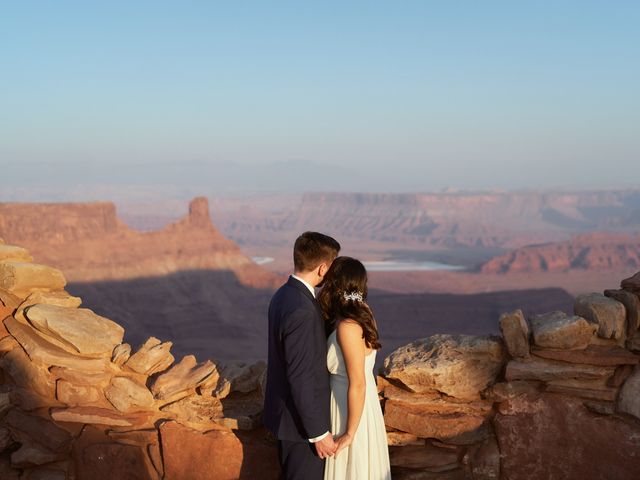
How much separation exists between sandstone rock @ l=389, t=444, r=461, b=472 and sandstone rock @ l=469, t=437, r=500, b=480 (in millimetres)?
88

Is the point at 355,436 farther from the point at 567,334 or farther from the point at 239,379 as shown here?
the point at 567,334

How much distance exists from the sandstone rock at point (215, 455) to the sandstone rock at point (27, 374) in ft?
2.35

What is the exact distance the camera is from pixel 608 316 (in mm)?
3705

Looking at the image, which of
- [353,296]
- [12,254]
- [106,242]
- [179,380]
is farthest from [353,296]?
[106,242]

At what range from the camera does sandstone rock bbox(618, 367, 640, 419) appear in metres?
3.60

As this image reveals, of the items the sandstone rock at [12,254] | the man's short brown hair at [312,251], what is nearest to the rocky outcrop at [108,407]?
the sandstone rock at [12,254]

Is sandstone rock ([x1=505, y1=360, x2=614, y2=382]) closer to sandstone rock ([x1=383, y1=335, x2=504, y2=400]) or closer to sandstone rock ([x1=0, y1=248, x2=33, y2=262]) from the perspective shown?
sandstone rock ([x1=383, y1=335, x2=504, y2=400])

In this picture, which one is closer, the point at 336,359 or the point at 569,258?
the point at 336,359

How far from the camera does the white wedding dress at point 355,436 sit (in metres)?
3.20

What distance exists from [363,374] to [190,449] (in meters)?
1.25

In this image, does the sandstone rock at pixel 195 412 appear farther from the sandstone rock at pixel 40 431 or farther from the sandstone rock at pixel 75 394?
the sandstone rock at pixel 40 431

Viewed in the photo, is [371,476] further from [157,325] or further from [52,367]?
[157,325]

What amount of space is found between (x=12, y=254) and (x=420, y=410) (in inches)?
109

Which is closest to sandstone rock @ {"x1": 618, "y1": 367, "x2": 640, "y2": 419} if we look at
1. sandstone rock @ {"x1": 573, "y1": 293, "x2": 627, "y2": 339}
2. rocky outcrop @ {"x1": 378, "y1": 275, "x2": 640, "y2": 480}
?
rocky outcrop @ {"x1": 378, "y1": 275, "x2": 640, "y2": 480}
